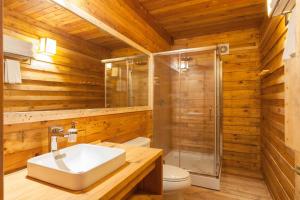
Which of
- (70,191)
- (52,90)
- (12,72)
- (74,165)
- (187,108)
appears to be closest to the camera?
(70,191)

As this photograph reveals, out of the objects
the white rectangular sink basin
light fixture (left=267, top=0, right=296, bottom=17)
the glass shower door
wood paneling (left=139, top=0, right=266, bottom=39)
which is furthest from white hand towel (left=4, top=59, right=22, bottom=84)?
the glass shower door

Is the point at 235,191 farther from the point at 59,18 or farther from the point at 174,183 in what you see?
the point at 59,18

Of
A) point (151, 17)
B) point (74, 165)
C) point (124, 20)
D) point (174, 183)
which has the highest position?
point (151, 17)

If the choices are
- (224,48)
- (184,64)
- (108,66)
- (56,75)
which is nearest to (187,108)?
(184,64)

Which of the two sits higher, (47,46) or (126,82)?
(47,46)

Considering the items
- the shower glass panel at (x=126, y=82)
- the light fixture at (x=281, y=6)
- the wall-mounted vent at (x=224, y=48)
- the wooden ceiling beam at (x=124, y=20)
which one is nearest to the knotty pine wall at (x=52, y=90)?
the shower glass panel at (x=126, y=82)

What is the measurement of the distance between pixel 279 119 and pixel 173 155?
178 cm

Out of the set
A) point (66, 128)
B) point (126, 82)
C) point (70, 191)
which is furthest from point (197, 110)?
point (70, 191)

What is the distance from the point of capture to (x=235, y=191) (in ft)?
7.87

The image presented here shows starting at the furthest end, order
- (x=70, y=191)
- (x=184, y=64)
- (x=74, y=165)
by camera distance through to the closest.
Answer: (x=184, y=64) < (x=74, y=165) < (x=70, y=191)

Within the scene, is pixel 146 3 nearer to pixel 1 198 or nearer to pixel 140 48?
pixel 140 48

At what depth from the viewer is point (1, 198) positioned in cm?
48

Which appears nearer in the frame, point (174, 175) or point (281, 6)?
point (281, 6)

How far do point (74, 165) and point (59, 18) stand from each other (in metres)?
1.06
